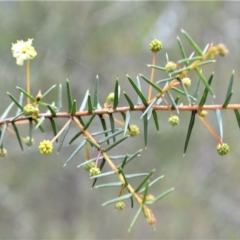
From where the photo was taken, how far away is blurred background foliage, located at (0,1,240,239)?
2598mm

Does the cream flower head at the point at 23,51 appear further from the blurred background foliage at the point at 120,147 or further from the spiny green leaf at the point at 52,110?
the blurred background foliage at the point at 120,147

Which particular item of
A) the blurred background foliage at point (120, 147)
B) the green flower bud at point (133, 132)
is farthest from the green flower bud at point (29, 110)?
the blurred background foliage at point (120, 147)

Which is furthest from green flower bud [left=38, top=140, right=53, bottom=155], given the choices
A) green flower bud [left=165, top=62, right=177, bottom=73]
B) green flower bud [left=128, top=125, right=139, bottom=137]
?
green flower bud [left=165, top=62, right=177, bottom=73]

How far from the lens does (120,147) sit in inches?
114

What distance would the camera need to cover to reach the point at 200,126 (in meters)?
2.99

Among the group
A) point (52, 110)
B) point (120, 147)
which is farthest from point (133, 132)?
point (120, 147)

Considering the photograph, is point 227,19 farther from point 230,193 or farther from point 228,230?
point 228,230

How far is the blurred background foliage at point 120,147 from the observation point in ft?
8.52

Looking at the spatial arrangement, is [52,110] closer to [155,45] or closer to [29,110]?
[29,110]

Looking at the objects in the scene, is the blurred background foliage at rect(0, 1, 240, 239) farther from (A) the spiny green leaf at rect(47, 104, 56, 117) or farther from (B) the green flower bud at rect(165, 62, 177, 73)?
(B) the green flower bud at rect(165, 62, 177, 73)

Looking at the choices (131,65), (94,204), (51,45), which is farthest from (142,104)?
(94,204)

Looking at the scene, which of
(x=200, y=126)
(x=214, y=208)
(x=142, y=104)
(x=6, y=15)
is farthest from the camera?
(x=200, y=126)

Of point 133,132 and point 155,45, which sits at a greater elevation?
point 155,45

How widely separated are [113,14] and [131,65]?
43cm
